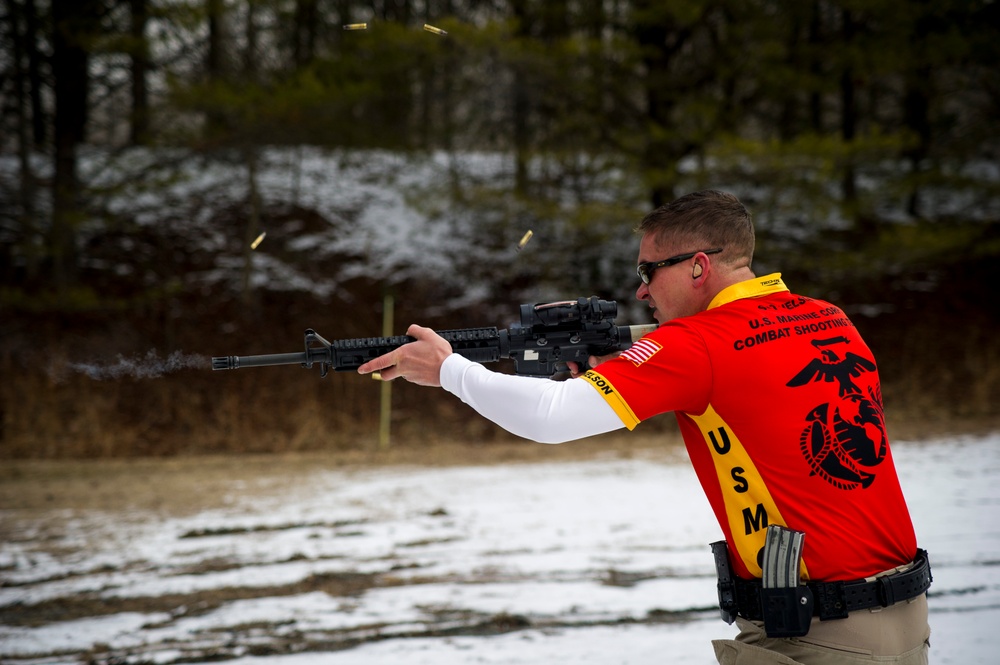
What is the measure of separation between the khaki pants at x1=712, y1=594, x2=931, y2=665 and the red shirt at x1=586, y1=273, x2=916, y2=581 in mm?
119

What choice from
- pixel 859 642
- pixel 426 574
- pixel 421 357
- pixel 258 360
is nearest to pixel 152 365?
pixel 258 360

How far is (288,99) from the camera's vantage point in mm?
12734

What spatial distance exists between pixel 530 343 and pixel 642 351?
29.2 inches

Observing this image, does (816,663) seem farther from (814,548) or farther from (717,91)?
(717,91)

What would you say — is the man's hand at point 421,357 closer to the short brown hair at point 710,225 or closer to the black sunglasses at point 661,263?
the black sunglasses at point 661,263

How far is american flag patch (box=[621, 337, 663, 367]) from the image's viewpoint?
204 centimetres

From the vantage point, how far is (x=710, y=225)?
223cm

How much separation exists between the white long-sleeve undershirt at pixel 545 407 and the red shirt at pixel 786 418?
0.05 metres

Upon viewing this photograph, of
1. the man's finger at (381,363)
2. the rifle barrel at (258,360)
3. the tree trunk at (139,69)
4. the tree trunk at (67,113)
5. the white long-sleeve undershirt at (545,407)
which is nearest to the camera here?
the white long-sleeve undershirt at (545,407)

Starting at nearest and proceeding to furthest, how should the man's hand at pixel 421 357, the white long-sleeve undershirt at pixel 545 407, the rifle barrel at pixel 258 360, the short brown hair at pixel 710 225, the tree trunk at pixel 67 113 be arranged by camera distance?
the white long-sleeve undershirt at pixel 545 407
the short brown hair at pixel 710 225
the man's hand at pixel 421 357
the rifle barrel at pixel 258 360
the tree trunk at pixel 67 113

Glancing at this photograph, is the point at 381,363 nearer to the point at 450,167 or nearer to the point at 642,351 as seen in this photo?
the point at 642,351

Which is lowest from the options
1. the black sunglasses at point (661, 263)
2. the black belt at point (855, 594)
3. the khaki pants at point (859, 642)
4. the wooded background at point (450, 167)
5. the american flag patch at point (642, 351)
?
the khaki pants at point (859, 642)

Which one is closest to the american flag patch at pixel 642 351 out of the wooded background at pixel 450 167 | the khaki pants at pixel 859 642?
the khaki pants at pixel 859 642

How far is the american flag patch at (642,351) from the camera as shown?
2.04 metres
